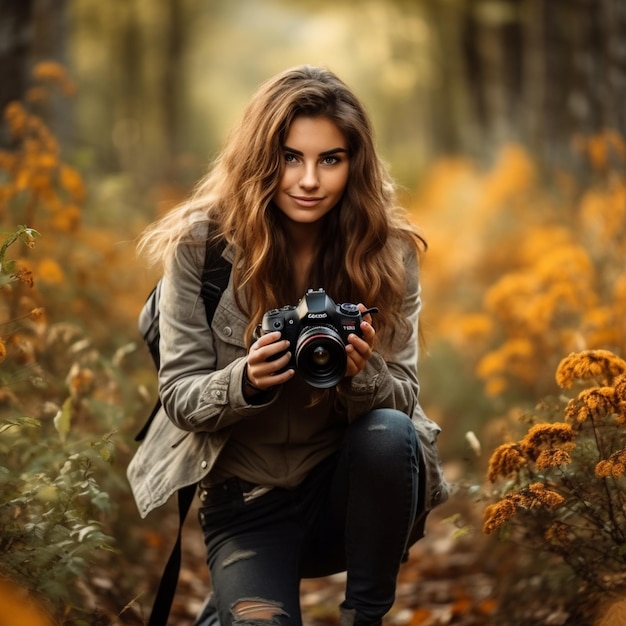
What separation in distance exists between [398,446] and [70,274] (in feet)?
9.49

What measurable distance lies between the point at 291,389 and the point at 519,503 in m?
0.73

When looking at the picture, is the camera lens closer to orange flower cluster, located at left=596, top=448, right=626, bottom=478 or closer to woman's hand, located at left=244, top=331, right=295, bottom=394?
woman's hand, located at left=244, top=331, right=295, bottom=394

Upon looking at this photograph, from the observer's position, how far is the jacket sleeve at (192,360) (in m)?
2.70

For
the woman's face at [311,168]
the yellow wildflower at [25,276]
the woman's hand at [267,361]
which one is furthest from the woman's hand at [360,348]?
the yellow wildflower at [25,276]

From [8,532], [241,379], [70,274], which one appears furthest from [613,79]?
[8,532]

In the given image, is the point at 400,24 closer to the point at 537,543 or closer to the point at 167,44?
the point at 167,44

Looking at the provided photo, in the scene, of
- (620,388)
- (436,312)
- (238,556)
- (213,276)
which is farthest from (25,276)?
(436,312)

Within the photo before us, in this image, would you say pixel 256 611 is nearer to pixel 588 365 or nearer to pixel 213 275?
pixel 213 275

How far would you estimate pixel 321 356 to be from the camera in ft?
8.39

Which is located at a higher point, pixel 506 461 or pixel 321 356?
pixel 321 356

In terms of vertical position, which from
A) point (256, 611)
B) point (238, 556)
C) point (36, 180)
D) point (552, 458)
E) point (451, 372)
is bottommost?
point (256, 611)

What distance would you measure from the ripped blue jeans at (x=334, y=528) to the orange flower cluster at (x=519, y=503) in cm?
23

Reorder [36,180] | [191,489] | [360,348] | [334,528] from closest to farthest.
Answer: [360,348] → [191,489] → [334,528] → [36,180]

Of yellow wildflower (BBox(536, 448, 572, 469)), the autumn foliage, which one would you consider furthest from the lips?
yellow wildflower (BBox(536, 448, 572, 469))
